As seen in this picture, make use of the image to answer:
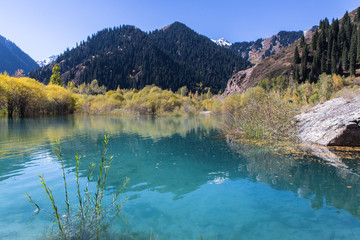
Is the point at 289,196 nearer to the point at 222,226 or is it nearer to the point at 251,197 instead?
the point at 251,197

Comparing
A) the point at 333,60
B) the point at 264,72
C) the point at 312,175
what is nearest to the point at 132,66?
the point at 264,72

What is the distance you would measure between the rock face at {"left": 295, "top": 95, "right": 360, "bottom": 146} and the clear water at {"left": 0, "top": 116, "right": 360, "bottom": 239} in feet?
5.12

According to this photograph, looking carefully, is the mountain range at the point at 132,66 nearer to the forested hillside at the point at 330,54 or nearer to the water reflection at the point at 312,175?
the forested hillside at the point at 330,54

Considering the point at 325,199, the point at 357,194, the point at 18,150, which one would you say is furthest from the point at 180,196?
the point at 18,150

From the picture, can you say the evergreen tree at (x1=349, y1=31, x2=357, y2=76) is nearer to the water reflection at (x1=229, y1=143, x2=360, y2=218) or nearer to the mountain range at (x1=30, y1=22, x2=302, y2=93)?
the water reflection at (x1=229, y1=143, x2=360, y2=218)

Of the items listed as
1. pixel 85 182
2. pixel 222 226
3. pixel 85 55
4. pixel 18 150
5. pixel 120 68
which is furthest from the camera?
pixel 85 55

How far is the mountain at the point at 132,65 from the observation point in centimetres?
13600

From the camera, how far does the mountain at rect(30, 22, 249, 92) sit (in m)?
136

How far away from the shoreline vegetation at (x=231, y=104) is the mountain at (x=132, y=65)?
72515 mm

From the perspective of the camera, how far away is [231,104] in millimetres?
35250

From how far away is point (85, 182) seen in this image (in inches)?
230

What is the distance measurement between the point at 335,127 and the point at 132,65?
15134cm

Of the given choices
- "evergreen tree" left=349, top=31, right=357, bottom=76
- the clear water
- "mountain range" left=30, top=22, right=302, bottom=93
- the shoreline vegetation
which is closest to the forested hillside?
"evergreen tree" left=349, top=31, right=357, bottom=76

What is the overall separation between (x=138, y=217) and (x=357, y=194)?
5092 mm
